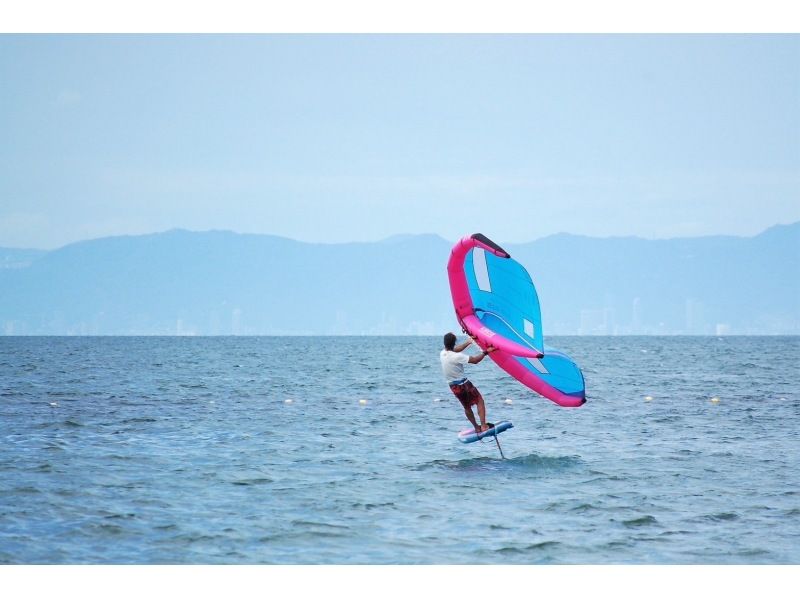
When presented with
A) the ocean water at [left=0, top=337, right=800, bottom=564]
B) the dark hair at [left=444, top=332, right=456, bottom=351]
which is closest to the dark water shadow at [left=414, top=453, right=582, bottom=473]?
the ocean water at [left=0, top=337, right=800, bottom=564]

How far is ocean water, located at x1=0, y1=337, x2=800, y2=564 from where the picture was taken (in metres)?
15.6

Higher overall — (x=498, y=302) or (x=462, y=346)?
(x=498, y=302)

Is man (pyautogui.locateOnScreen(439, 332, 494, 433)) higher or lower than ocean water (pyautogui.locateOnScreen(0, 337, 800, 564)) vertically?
higher

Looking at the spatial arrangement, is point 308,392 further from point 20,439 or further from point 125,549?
point 125,549

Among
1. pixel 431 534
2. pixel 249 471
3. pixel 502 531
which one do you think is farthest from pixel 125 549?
pixel 249 471

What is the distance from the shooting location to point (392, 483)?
20.6 meters

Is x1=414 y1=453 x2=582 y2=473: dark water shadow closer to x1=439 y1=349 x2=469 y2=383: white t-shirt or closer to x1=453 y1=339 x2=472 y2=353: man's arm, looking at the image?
x1=439 y1=349 x2=469 y2=383: white t-shirt

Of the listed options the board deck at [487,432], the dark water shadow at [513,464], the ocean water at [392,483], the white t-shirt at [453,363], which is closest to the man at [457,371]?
the white t-shirt at [453,363]

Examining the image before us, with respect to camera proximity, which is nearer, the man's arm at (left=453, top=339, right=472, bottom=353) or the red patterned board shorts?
the man's arm at (left=453, top=339, right=472, bottom=353)

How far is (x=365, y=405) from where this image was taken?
38.7 meters

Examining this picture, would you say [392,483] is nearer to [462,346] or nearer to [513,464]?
[462,346]

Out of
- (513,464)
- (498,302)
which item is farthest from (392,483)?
(498,302)

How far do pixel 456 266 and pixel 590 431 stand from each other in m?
9.66

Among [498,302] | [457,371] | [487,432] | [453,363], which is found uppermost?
[498,302]
